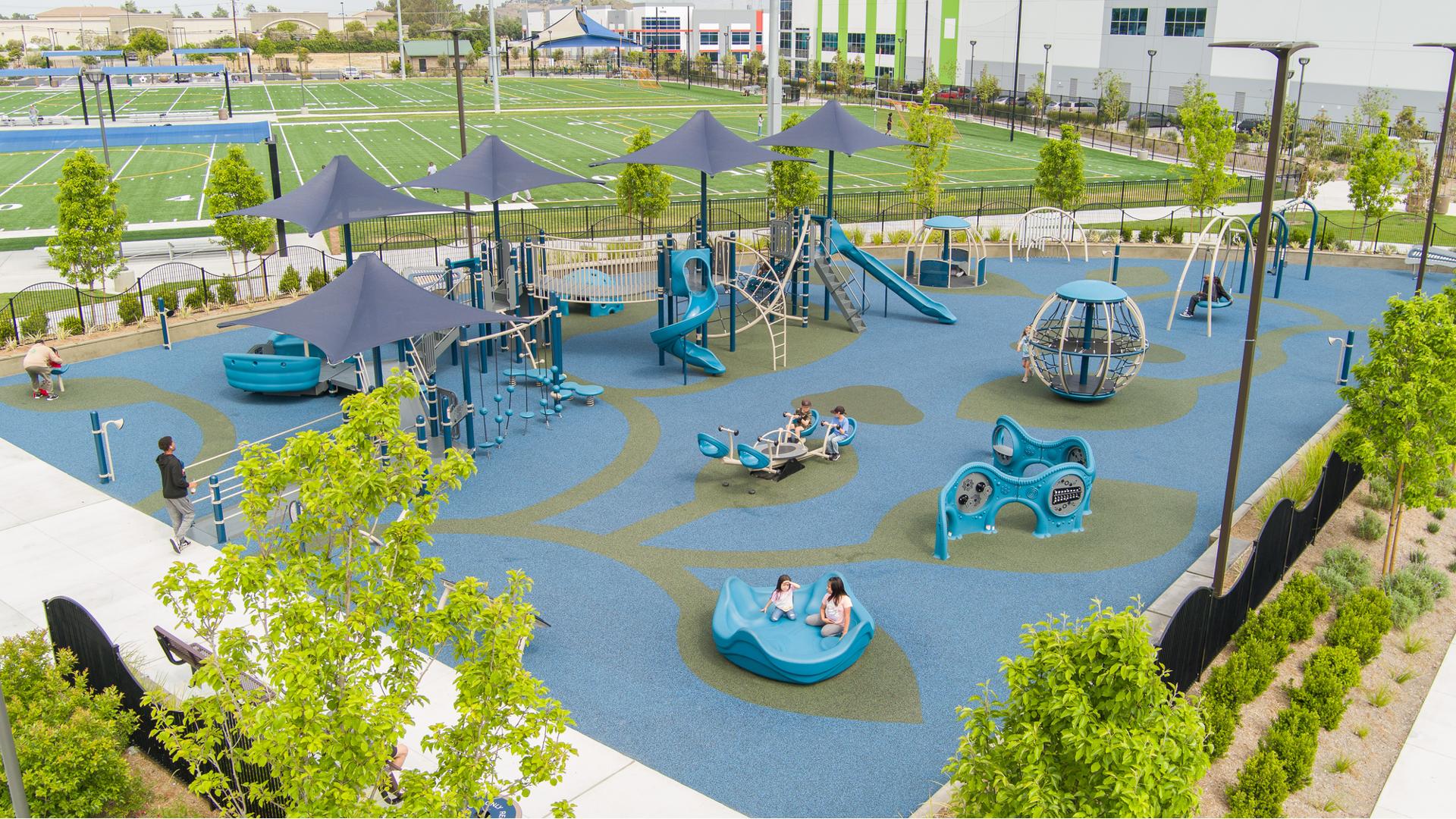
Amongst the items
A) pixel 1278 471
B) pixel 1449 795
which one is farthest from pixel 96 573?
pixel 1278 471

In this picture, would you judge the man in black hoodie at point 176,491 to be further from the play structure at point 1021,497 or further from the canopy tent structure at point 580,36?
the canopy tent structure at point 580,36

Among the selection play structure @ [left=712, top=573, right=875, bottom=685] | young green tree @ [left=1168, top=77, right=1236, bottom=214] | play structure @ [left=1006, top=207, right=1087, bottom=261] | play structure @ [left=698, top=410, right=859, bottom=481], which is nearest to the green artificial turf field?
play structure @ [left=1006, top=207, right=1087, bottom=261]

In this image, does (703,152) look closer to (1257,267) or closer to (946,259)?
(946,259)

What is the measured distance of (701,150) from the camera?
24.8 meters

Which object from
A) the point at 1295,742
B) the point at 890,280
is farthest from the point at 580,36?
the point at 1295,742

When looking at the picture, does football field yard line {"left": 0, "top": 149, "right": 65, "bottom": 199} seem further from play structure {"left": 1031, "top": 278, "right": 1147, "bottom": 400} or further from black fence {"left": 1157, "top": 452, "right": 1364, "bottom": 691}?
black fence {"left": 1157, "top": 452, "right": 1364, "bottom": 691}

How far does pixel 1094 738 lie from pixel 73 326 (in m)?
24.1

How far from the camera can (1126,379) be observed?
21328mm

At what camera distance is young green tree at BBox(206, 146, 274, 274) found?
28.1m

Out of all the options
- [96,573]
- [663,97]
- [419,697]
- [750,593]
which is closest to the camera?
[419,697]

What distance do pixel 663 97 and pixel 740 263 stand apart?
6466cm

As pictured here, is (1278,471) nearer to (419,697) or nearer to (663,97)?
(419,697)

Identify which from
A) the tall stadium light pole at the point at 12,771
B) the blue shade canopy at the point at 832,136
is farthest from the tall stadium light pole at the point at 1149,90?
the tall stadium light pole at the point at 12,771

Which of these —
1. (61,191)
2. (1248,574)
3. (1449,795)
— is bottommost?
(1449,795)
